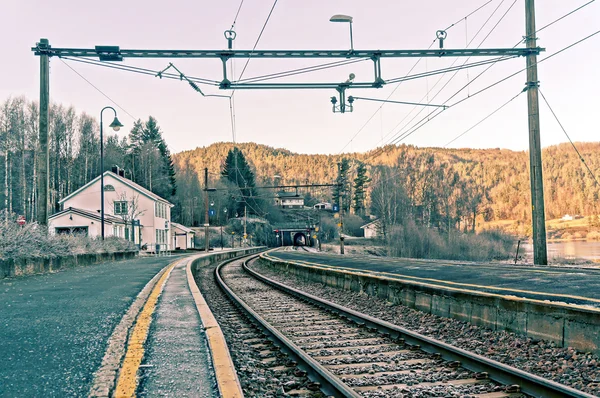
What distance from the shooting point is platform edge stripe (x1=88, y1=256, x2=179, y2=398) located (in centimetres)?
415

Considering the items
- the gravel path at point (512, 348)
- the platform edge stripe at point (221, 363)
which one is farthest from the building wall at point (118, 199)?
the platform edge stripe at point (221, 363)

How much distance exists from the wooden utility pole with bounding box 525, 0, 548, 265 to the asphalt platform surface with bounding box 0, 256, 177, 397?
48.0 feet

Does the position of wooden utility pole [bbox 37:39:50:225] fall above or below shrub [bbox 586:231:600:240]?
above

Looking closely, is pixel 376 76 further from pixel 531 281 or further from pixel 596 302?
pixel 596 302

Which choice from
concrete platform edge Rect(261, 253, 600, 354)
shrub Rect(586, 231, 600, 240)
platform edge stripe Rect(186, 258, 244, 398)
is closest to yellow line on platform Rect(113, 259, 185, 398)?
platform edge stripe Rect(186, 258, 244, 398)

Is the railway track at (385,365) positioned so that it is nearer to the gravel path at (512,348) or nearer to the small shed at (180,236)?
the gravel path at (512,348)

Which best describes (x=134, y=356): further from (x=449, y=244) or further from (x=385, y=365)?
(x=449, y=244)

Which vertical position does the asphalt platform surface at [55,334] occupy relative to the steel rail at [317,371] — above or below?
above

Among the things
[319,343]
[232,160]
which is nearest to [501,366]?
[319,343]

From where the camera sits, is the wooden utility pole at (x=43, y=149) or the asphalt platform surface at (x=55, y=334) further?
the wooden utility pole at (x=43, y=149)

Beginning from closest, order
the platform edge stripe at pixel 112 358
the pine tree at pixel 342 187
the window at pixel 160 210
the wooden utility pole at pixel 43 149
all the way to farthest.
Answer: the platform edge stripe at pixel 112 358, the wooden utility pole at pixel 43 149, the pine tree at pixel 342 187, the window at pixel 160 210

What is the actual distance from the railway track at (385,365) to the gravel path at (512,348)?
0.62 metres

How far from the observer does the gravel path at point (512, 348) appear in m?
5.88

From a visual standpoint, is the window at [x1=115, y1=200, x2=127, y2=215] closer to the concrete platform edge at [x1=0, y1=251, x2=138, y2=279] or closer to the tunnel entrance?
the concrete platform edge at [x1=0, y1=251, x2=138, y2=279]
